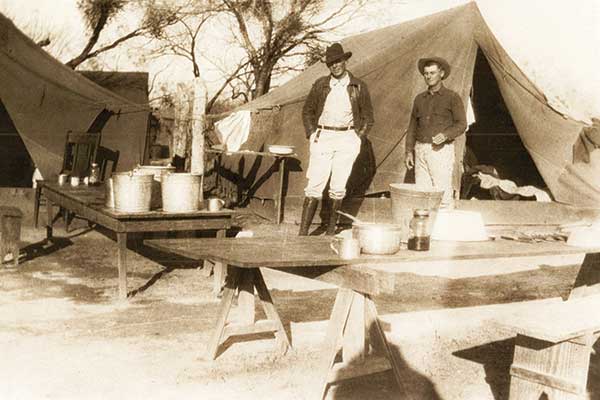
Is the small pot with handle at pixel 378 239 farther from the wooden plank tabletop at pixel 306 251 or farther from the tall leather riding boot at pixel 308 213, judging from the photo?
the tall leather riding boot at pixel 308 213

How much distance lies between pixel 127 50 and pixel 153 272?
1682cm

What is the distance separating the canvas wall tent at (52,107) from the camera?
379 inches

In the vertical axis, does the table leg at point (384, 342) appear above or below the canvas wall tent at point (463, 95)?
below

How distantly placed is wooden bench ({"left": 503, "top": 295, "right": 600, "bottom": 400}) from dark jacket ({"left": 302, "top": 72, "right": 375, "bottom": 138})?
12.4 feet

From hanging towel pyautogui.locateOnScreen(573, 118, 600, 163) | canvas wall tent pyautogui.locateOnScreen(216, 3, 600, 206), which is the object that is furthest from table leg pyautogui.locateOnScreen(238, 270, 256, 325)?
hanging towel pyautogui.locateOnScreen(573, 118, 600, 163)

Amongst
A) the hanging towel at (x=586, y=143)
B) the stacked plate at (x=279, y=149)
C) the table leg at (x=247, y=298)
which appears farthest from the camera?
the hanging towel at (x=586, y=143)

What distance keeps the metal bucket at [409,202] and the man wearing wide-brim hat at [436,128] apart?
2.86 metres

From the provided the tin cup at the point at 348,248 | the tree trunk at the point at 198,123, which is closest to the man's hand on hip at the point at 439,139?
the tree trunk at the point at 198,123

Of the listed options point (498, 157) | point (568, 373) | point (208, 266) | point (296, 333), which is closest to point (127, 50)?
point (498, 157)

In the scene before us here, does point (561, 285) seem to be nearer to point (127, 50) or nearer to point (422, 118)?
point (422, 118)

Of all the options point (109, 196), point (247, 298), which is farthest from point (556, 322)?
point (109, 196)

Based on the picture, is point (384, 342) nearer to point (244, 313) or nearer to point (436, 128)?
point (244, 313)

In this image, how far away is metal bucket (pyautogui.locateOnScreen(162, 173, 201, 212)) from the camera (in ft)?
17.6

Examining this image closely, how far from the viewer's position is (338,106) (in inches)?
271
